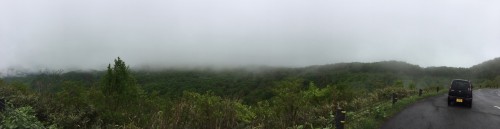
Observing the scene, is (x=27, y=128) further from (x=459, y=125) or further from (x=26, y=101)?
(x=459, y=125)

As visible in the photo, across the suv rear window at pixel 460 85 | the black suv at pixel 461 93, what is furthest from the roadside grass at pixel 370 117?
the suv rear window at pixel 460 85

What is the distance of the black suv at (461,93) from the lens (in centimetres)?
2405

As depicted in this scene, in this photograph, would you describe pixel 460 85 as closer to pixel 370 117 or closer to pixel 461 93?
pixel 461 93

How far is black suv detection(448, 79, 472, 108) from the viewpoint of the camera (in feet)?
78.9

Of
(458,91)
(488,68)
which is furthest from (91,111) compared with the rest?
(488,68)

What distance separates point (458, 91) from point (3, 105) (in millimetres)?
24373

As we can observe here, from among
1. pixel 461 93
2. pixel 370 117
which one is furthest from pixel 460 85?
pixel 370 117

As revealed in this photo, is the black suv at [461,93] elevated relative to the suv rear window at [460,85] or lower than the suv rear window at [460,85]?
lower

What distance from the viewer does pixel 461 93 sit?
79.6 ft

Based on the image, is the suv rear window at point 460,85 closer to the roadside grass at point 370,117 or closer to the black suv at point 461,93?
the black suv at point 461,93

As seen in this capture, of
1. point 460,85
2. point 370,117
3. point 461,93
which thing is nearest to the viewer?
point 370,117

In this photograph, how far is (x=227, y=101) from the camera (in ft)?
36.6

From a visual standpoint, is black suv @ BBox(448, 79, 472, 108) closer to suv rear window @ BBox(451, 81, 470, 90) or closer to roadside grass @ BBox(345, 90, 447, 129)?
suv rear window @ BBox(451, 81, 470, 90)

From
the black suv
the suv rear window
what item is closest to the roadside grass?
the black suv
